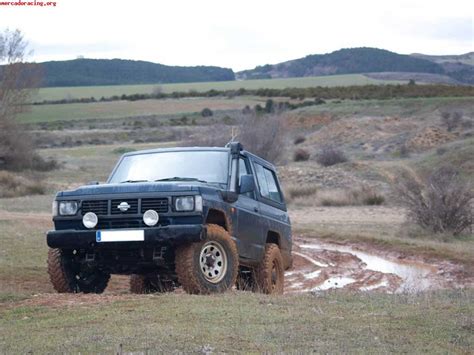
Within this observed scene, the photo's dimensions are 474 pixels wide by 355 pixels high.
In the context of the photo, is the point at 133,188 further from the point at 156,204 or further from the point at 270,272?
the point at 270,272

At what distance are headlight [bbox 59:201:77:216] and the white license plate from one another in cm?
42

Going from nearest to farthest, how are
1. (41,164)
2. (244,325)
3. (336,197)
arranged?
(244,325), (336,197), (41,164)

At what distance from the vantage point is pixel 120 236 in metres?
10.3

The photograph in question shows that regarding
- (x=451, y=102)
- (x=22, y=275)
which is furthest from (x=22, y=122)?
(x=22, y=275)

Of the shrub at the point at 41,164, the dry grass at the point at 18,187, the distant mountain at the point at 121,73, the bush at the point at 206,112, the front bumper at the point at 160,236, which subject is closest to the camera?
the front bumper at the point at 160,236

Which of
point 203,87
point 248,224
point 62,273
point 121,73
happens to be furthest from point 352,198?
point 121,73

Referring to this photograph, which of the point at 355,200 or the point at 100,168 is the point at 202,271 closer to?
the point at 355,200

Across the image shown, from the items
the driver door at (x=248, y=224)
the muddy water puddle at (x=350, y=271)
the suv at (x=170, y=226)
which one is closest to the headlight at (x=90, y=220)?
the suv at (x=170, y=226)

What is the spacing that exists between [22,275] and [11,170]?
36.0 metres

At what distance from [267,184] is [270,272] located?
1.45m

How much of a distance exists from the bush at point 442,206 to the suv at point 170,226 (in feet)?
40.1

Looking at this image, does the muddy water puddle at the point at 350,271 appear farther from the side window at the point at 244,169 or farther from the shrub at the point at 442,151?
the shrub at the point at 442,151

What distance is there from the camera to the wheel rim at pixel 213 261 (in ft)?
33.9

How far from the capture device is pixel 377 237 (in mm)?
22984
